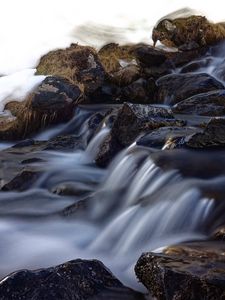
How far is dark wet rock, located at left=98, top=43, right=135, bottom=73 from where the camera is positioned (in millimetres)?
13290

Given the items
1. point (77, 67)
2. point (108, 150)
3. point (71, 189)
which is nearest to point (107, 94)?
point (77, 67)

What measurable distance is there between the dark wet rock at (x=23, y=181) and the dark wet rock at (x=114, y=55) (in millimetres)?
6099

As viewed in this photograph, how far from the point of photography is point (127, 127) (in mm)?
7605

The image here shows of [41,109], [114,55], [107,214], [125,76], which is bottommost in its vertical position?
[107,214]

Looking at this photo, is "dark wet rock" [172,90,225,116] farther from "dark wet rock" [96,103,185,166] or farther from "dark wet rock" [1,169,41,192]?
"dark wet rock" [1,169,41,192]

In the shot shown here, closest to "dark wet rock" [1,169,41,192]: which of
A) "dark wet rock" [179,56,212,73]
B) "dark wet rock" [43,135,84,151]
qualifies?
"dark wet rock" [43,135,84,151]

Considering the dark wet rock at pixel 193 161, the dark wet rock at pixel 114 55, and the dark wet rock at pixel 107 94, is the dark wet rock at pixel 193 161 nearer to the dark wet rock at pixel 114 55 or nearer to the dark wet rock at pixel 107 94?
the dark wet rock at pixel 107 94

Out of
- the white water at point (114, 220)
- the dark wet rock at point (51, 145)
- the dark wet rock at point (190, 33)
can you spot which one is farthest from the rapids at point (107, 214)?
the dark wet rock at point (190, 33)

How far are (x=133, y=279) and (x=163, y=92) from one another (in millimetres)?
7132

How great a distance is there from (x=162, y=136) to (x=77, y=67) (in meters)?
4.81

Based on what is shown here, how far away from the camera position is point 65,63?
38.0 ft

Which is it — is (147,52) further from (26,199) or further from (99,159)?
(26,199)

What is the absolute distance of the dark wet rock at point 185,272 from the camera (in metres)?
3.29

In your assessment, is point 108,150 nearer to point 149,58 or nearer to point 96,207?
point 96,207
